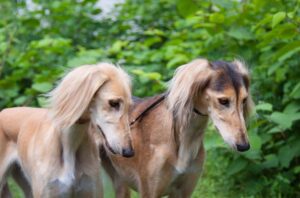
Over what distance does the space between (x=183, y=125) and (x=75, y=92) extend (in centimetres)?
99

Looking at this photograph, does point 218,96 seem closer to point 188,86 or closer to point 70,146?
point 188,86

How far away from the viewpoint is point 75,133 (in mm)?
5270

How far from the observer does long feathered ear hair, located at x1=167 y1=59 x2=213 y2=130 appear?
5453 mm

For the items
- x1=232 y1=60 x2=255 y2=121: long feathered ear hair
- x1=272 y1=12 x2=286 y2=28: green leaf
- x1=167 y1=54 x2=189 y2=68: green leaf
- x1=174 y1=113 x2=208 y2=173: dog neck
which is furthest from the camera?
x1=167 y1=54 x2=189 y2=68: green leaf

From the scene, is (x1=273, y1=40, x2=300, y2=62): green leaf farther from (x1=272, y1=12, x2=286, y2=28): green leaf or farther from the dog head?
the dog head

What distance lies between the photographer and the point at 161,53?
9.87 m

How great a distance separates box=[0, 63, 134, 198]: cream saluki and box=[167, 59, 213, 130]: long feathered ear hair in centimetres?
51

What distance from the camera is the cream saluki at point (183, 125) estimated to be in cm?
538

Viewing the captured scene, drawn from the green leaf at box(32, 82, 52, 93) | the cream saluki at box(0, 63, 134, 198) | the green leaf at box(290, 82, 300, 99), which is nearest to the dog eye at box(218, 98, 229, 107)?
the cream saluki at box(0, 63, 134, 198)

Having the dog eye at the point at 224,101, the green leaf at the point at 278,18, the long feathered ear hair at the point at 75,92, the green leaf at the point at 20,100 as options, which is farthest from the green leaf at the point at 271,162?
the green leaf at the point at 20,100

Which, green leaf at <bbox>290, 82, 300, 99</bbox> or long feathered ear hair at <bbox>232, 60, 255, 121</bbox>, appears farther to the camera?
green leaf at <bbox>290, 82, 300, 99</bbox>

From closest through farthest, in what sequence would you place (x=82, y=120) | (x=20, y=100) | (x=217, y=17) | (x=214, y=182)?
(x=82, y=120) < (x=217, y=17) < (x=214, y=182) < (x=20, y=100)

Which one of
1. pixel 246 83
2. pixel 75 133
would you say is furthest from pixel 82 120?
pixel 246 83

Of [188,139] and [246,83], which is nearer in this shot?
[246,83]
